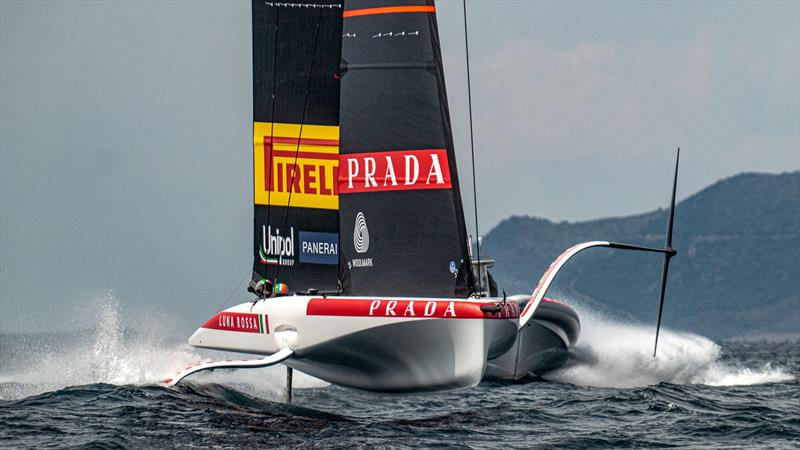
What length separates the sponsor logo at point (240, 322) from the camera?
17.2 metres

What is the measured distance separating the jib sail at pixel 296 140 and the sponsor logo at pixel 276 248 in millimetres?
16

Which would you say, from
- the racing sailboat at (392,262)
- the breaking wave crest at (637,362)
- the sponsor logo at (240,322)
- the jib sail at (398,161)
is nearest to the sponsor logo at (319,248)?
the racing sailboat at (392,262)

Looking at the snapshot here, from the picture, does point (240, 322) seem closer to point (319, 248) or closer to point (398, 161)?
point (319, 248)

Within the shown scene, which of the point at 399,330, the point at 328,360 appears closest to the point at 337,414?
the point at 328,360

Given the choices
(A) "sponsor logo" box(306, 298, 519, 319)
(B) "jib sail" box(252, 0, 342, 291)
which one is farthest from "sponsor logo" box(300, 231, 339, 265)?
(A) "sponsor logo" box(306, 298, 519, 319)

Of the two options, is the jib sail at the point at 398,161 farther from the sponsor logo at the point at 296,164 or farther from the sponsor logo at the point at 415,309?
the sponsor logo at the point at 296,164

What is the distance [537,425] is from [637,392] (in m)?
5.17

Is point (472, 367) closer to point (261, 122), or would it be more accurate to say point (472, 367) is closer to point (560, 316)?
point (261, 122)

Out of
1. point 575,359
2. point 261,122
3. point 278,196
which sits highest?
point 261,122

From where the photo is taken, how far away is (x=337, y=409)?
18.6m

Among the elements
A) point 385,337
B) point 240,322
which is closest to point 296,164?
point 240,322

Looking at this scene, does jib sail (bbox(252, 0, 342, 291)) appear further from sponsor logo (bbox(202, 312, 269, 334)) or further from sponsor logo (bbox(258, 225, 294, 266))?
sponsor logo (bbox(202, 312, 269, 334))

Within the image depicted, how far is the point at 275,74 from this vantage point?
19.6m

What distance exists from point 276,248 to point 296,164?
54.9 inches
